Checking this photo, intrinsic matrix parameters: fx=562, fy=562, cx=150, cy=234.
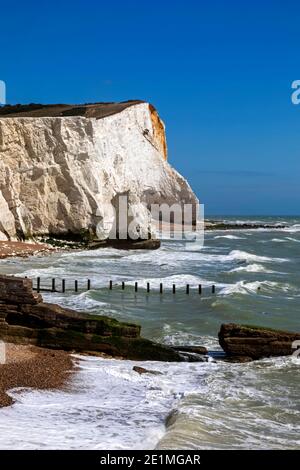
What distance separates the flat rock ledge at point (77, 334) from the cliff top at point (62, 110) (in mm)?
45816

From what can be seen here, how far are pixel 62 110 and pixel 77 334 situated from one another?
183 ft

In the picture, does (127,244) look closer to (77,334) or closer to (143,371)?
(77,334)

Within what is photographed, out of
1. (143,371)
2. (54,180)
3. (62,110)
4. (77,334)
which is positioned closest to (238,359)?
(143,371)

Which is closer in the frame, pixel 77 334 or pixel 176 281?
pixel 77 334

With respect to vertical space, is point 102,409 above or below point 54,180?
below

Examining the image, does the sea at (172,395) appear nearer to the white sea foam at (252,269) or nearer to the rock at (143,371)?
the rock at (143,371)

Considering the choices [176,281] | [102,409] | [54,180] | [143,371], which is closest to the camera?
[102,409]

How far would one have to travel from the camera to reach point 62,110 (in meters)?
65.2

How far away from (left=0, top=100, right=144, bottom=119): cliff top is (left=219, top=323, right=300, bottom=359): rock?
46.6m

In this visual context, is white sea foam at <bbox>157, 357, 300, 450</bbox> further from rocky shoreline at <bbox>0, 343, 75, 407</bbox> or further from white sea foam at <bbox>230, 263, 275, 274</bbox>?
white sea foam at <bbox>230, 263, 275, 274</bbox>

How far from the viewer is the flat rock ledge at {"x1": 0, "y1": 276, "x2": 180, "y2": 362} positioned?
41.7 feet

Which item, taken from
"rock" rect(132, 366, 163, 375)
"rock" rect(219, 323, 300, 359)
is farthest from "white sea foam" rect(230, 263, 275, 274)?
"rock" rect(132, 366, 163, 375)

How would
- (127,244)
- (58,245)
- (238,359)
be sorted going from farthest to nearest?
(127,244) → (58,245) → (238,359)

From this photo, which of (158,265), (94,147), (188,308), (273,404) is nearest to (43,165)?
(94,147)
